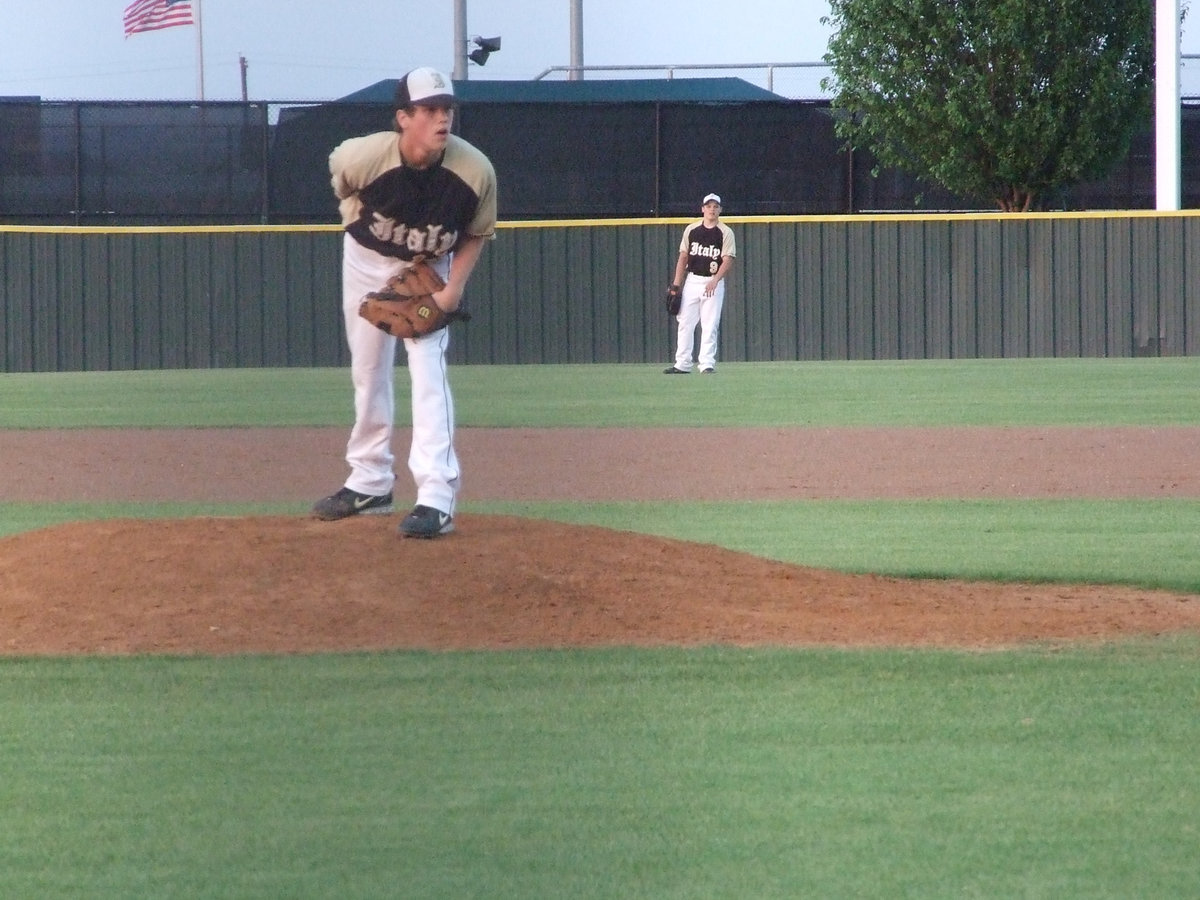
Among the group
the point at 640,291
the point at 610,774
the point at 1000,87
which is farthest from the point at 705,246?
the point at 610,774

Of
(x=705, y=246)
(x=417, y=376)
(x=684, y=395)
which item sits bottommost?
(x=684, y=395)

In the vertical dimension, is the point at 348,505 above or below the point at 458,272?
below

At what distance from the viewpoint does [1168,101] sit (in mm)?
19453

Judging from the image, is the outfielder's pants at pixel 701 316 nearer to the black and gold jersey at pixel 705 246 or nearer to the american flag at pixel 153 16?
the black and gold jersey at pixel 705 246

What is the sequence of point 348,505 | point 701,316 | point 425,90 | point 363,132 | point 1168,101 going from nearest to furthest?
point 425,90
point 348,505
point 701,316
point 1168,101
point 363,132

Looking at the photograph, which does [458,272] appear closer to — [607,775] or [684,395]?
[607,775]

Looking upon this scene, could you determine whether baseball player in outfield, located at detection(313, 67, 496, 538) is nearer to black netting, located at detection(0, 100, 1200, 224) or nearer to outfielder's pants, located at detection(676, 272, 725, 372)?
outfielder's pants, located at detection(676, 272, 725, 372)

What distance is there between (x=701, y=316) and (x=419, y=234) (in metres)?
11.7

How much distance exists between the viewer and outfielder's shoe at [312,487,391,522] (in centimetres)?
576

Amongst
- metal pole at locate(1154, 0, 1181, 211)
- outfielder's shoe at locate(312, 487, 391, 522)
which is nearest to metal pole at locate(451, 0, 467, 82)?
outfielder's shoe at locate(312, 487, 391, 522)

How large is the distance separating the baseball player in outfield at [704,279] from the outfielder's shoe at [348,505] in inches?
434

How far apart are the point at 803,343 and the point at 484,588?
47.7ft

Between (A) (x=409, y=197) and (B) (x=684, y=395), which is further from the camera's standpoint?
(B) (x=684, y=395)

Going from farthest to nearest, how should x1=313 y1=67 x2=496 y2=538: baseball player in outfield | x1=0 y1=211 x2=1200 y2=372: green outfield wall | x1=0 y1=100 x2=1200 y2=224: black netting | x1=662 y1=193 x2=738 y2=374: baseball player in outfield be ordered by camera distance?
x1=0 y1=100 x2=1200 y2=224: black netting, x1=0 y1=211 x2=1200 y2=372: green outfield wall, x1=662 y1=193 x2=738 y2=374: baseball player in outfield, x1=313 y1=67 x2=496 y2=538: baseball player in outfield
